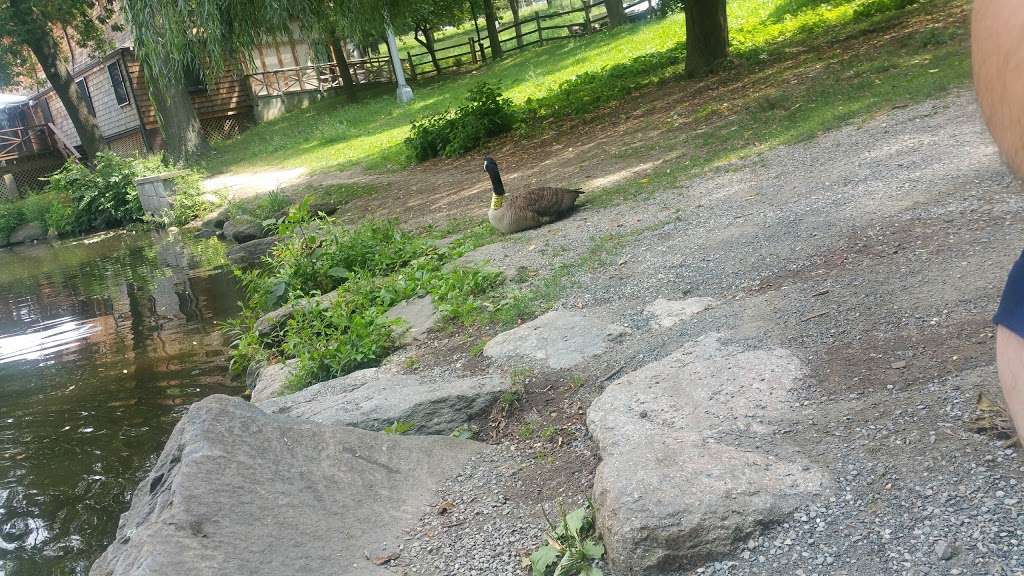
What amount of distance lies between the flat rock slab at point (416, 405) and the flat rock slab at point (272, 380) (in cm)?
109

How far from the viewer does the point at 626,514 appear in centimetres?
253

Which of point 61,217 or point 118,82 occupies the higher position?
point 118,82

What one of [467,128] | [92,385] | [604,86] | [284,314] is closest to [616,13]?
[604,86]

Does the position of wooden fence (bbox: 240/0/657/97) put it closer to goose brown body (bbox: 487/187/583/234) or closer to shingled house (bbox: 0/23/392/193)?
shingled house (bbox: 0/23/392/193)

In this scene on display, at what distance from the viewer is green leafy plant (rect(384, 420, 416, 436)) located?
404cm

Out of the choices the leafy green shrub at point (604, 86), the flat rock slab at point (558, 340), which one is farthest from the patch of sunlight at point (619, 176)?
the leafy green shrub at point (604, 86)

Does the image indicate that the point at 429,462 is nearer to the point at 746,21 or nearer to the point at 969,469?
the point at 969,469

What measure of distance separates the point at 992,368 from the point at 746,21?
19.0 meters

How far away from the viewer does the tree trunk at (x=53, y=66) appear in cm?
2356

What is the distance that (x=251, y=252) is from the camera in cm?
1234

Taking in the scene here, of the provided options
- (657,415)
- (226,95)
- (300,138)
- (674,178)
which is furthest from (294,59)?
(657,415)

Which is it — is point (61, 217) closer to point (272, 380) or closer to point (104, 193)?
point (104, 193)

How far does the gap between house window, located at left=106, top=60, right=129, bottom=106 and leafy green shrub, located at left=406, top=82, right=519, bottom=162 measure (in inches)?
813

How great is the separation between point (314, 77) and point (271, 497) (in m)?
35.1
